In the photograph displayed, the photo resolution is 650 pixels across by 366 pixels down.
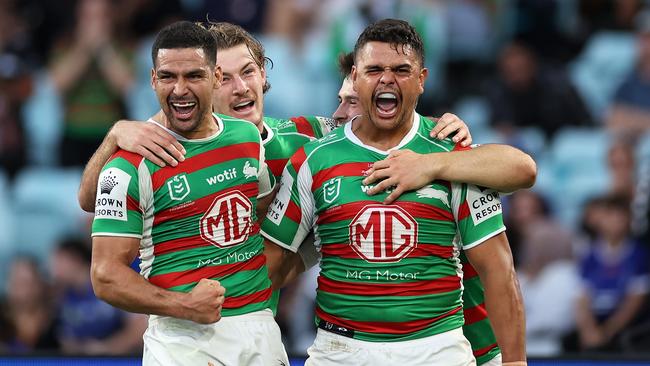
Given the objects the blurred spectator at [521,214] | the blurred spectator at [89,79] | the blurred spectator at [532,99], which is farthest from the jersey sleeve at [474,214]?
the blurred spectator at [89,79]

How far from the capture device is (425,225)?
16.3 feet

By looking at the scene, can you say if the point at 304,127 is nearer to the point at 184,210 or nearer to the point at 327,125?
the point at 327,125

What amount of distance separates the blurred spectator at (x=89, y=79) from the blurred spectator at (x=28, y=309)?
1.08 metres

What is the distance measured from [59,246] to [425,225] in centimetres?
530

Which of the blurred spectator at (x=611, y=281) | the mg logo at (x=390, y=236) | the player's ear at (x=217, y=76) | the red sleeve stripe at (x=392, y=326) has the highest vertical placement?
the player's ear at (x=217, y=76)

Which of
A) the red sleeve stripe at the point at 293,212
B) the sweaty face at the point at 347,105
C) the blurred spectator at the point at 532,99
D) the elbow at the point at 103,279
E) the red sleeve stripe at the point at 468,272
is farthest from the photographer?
the blurred spectator at the point at 532,99

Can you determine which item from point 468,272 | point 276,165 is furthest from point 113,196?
point 468,272

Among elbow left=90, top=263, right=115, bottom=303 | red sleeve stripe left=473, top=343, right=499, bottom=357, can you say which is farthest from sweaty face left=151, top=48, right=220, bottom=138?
red sleeve stripe left=473, top=343, right=499, bottom=357

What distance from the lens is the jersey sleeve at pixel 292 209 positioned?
5.15m

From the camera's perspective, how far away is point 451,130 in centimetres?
515

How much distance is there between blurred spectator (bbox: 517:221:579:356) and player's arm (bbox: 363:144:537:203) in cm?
412

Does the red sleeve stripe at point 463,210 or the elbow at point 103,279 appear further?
the red sleeve stripe at point 463,210

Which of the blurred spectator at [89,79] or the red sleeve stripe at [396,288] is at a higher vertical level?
the blurred spectator at [89,79]

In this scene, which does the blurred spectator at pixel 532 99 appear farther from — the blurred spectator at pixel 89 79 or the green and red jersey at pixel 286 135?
the green and red jersey at pixel 286 135
